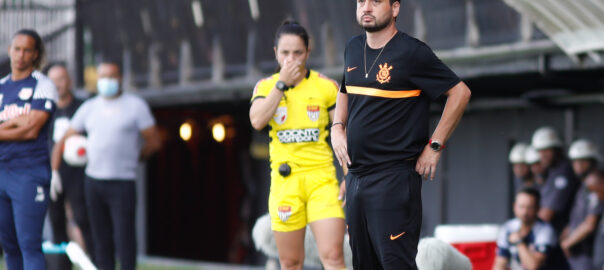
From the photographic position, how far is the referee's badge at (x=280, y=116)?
263 inches

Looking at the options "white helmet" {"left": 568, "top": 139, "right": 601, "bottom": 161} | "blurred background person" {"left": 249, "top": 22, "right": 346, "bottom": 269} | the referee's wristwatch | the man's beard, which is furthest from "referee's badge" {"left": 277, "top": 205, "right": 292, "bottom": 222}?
"white helmet" {"left": 568, "top": 139, "right": 601, "bottom": 161}

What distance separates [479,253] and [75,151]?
14.6 ft

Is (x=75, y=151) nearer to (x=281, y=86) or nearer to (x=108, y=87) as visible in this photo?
(x=108, y=87)

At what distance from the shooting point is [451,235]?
7758mm

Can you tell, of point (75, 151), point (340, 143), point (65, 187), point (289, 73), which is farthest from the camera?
point (65, 187)

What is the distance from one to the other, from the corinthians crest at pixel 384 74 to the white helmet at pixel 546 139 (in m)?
7.73

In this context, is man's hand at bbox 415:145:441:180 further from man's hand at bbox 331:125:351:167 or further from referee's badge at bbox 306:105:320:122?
referee's badge at bbox 306:105:320:122

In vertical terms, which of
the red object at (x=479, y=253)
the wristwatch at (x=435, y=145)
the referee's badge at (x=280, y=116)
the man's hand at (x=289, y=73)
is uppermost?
the man's hand at (x=289, y=73)

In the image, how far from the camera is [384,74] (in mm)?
5305

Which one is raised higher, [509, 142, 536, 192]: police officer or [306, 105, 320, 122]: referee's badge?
[306, 105, 320, 122]: referee's badge

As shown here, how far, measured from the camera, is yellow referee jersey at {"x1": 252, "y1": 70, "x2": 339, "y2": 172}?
21.9 ft

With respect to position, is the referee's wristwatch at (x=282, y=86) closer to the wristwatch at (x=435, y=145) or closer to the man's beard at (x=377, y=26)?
the man's beard at (x=377, y=26)

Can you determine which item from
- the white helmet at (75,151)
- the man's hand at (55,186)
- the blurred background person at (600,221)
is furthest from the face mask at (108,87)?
the blurred background person at (600,221)

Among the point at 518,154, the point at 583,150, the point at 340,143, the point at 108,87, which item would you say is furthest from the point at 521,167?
the point at 340,143
